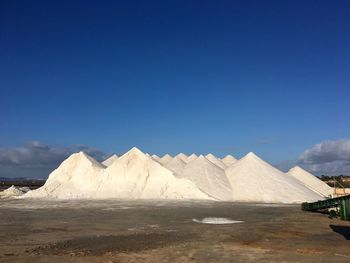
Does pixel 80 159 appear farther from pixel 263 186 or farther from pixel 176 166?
pixel 263 186

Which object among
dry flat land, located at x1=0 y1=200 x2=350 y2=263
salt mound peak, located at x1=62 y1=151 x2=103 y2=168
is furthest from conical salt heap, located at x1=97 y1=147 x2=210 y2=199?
dry flat land, located at x1=0 y1=200 x2=350 y2=263

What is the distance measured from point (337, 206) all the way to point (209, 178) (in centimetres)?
1700

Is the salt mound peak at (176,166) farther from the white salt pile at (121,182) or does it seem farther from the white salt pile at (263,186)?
the white salt pile at (263,186)

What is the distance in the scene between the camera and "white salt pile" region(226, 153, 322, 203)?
113ft

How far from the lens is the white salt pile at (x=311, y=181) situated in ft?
143

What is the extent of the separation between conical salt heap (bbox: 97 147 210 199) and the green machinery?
36.9ft

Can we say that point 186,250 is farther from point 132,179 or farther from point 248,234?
point 132,179

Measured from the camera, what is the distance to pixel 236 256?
435 inches

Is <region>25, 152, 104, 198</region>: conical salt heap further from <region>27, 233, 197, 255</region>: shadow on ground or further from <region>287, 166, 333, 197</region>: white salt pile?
<region>27, 233, 197, 255</region>: shadow on ground

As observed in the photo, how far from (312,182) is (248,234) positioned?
105 feet

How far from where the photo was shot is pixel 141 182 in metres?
40.4

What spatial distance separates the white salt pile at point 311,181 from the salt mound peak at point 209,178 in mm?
9834

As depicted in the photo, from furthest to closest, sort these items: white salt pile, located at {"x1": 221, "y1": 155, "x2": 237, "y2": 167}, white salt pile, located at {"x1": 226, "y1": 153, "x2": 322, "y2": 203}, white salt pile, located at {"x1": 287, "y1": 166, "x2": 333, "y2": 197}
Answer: white salt pile, located at {"x1": 221, "y1": 155, "x2": 237, "y2": 167} → white salt pile, located at {"x1": 287, "y1": 166, "x2": 333, "y2": 197} → white salt pile, located at {"x1": 226, "y1": 153, "x2": 322, "y2": 203}

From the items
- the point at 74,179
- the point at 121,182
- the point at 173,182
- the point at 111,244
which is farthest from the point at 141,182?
the point at 111,244
